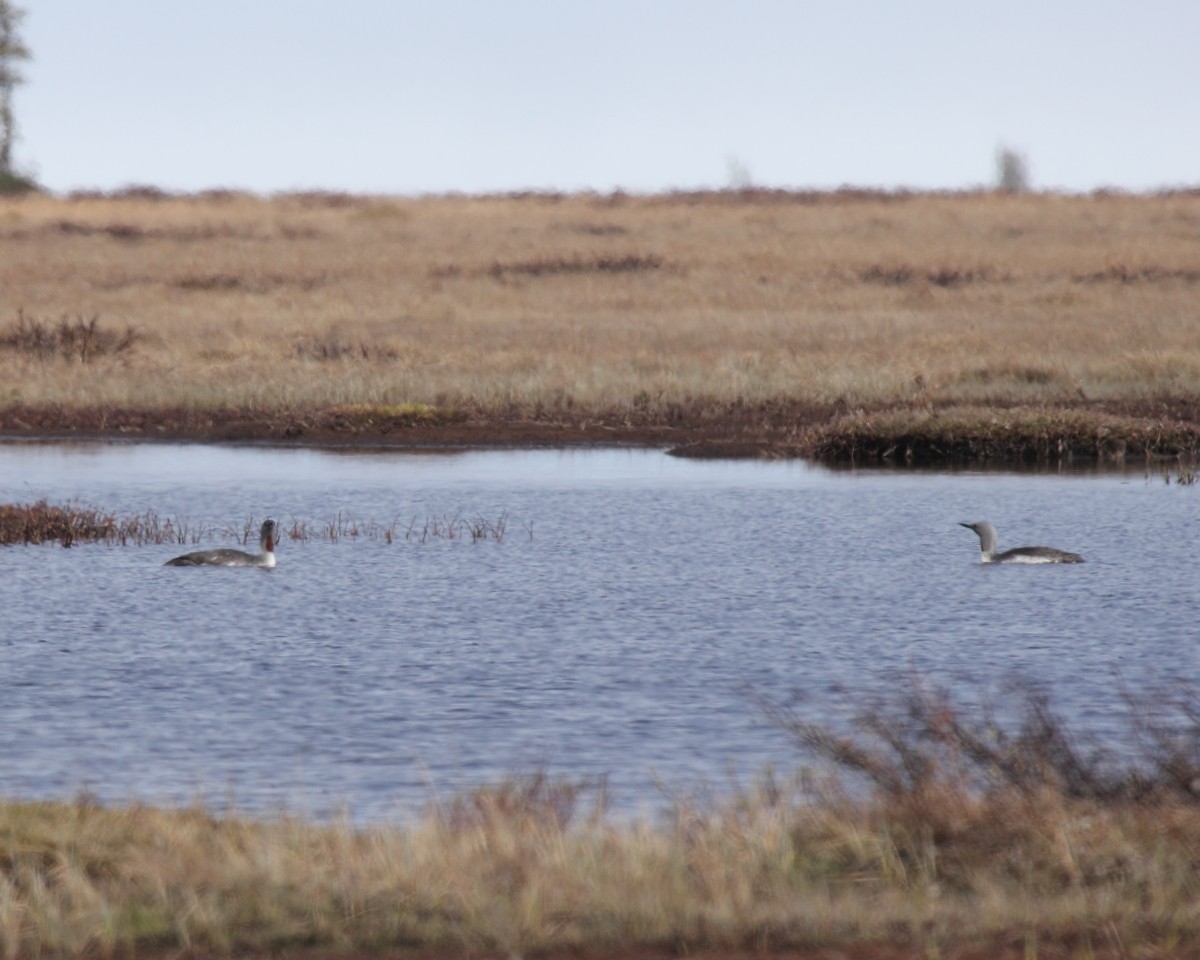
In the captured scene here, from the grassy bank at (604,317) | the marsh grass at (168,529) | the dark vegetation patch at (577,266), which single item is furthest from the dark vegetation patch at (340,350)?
the marsh grass at (168,529)

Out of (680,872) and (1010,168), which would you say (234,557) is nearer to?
(680,872)

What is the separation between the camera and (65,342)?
40469mm

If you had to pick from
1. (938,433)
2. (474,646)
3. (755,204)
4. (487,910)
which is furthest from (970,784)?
(755,204)

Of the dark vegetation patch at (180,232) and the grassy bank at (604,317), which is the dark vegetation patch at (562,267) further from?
the dark vegetation patch at (180,232)

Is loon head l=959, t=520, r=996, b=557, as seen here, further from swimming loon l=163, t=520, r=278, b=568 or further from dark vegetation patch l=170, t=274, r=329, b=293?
dark vegetation patch l=170, t=274, r=329, b=293

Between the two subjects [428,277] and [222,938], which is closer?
[222,938]

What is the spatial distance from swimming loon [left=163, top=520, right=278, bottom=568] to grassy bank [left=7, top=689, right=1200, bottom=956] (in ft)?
30.0

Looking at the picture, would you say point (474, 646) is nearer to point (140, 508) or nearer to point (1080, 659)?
point (1080, 659)

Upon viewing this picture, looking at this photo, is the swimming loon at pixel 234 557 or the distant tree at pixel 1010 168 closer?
the swimming loon at pixel 234 557

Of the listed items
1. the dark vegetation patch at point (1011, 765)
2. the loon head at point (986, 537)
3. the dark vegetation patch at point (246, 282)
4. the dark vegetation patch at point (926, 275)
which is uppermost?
the dark vegetation patch at point (926, 275)

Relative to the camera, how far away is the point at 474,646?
48.2 feet

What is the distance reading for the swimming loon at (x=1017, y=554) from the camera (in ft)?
61.4

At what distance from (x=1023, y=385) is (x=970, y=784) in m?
26.7

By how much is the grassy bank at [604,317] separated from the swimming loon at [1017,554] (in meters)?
10.2
